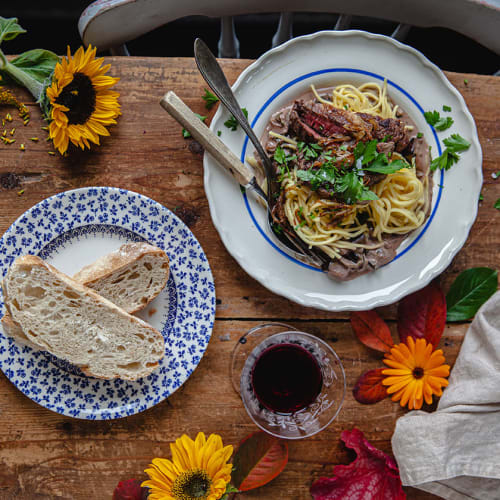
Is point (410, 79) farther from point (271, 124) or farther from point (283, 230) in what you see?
point (283, 230)

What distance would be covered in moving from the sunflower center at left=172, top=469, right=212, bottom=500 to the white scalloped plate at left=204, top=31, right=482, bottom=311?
3.01ft

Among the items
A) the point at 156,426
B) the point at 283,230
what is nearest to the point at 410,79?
the point at 283,230

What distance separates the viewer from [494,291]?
2521 millimetres

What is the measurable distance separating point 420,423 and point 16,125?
2.42 m

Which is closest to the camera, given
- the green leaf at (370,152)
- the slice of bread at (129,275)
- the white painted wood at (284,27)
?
Result: the green leaf at (370,152)

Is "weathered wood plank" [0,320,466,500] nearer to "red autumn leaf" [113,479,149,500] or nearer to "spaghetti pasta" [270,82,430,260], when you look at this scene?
"red autumn leaf" [113,479,149,500]

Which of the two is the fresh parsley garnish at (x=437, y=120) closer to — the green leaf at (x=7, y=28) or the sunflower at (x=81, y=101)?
the sunflower at (x=81, y=101)

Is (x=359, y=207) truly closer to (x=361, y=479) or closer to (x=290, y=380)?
(x=290, y=380)

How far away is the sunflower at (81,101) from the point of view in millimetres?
2256

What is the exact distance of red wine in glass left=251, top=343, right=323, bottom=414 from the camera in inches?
95.0

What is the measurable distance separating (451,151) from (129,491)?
224 centimetres

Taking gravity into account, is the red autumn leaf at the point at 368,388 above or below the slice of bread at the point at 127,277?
below

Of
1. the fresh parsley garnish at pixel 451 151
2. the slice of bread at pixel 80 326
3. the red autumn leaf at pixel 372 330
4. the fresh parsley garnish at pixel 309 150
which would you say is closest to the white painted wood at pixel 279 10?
the fresh parsley garnish at pixel 451 151

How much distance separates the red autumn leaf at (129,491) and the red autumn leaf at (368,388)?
3.72 feet
